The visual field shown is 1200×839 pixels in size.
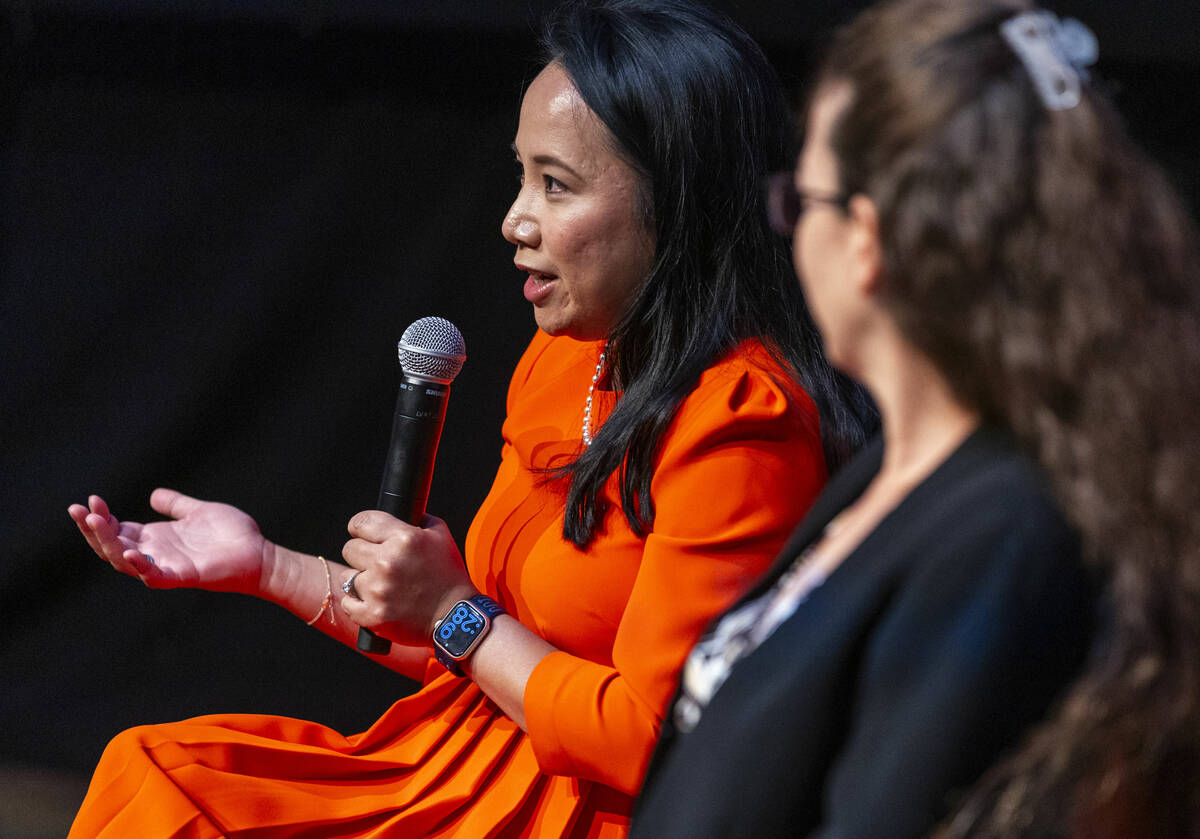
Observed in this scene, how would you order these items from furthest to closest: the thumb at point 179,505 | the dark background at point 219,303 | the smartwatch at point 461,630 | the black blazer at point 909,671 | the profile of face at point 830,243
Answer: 1. the dark background at point 219,303
2. the thumb at point 179,505
3. the smartwatch at point 461,630
4. the profile of face at point 830,243
5. the black blazer at point 909,671

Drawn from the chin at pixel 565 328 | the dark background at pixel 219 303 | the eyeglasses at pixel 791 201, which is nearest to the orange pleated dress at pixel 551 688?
the chin at pixel 565 328

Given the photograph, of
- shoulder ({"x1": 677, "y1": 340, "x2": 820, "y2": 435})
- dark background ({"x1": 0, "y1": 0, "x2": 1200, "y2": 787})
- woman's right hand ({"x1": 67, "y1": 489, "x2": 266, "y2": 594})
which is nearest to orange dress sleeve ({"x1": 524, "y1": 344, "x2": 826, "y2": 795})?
shoulder ({"x1": 677, "y1": 340, "x2": 820, "y2": 435})

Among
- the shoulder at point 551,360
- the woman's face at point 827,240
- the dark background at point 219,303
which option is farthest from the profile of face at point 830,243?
the dark background at point 219,303

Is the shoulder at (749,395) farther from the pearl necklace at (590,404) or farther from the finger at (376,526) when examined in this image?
the finger at (376,526)

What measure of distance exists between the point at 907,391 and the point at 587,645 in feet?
2.32

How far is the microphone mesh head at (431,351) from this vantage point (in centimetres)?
144

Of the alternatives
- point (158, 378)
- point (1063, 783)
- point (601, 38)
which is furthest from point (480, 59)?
point (1063, 783)

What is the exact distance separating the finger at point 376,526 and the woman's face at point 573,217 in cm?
30

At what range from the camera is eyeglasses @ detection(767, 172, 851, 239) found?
2.71 feet

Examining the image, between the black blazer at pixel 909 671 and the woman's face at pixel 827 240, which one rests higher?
the woman's face at pixel 827 240

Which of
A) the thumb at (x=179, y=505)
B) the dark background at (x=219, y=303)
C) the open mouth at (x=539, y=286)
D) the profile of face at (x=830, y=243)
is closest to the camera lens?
the profile of face at (x=830, y=243)

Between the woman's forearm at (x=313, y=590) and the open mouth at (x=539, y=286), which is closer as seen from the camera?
the open mouth at (x=539, y=286)

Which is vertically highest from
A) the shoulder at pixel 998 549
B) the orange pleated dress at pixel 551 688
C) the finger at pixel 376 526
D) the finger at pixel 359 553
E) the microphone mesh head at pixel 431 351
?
the microphone mesh head at pixel 431 351

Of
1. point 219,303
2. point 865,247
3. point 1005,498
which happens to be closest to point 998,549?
point 1005,498
